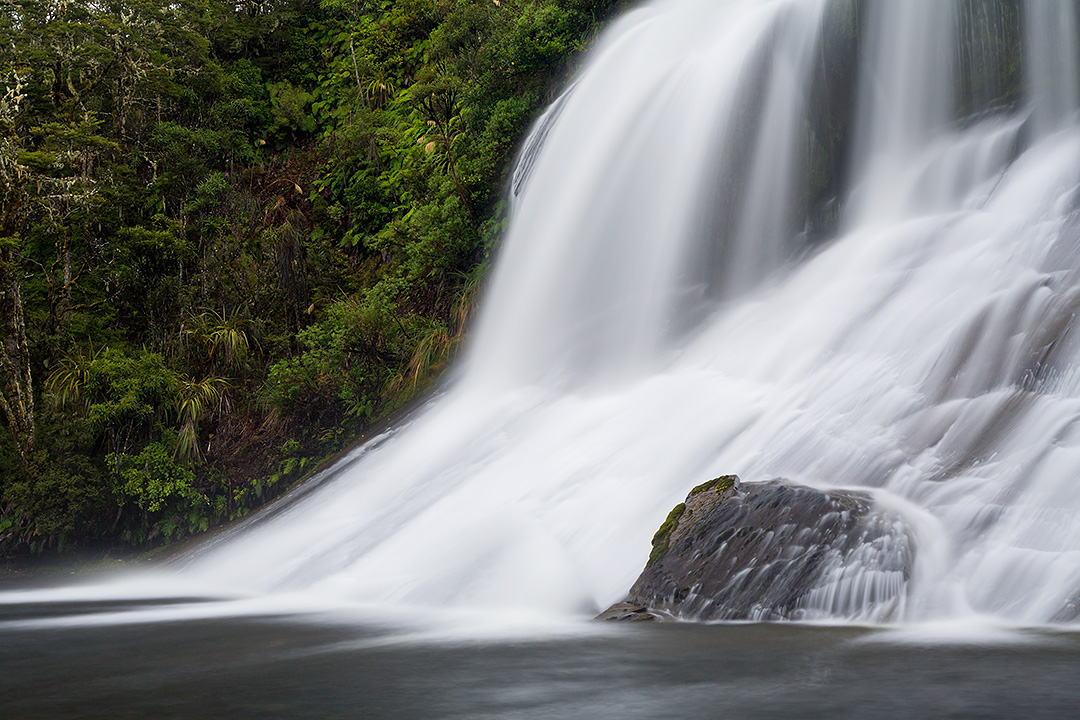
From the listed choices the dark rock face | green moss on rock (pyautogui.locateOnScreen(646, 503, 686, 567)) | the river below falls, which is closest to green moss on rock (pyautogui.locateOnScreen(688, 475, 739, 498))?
the dark rock face

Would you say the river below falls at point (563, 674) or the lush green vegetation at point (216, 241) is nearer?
the river below falls at point (563, 674)

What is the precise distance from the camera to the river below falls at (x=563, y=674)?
369 cm

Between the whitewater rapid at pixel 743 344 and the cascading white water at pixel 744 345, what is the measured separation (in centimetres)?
3

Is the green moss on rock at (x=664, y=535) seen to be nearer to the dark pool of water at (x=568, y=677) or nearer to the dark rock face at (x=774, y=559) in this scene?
the dark rock face at (x=774, y=559)

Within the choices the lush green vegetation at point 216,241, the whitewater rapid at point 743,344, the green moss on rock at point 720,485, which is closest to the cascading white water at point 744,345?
the whitewater rapid at point 743,344

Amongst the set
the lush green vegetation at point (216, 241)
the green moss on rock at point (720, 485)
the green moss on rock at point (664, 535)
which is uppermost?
the lush green vegetation at point (216, 241)

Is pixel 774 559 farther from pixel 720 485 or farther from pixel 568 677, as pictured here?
pixel 568 677

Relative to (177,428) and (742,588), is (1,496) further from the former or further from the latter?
(742,588)

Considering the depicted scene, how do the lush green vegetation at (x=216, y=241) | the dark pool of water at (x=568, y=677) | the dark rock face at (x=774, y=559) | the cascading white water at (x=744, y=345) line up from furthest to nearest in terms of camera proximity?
the lush green vegetation at (x=216, y=241) < the cascading white water at (x=744, y=345) < the dark rock face at (x=774, y=559) < the dark pool of water at (x=568, y=677)

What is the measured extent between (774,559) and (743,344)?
14.3 feet

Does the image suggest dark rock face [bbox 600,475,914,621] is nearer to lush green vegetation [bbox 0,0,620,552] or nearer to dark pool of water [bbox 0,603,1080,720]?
dark pool of water [bbox 0,603,1080,720]

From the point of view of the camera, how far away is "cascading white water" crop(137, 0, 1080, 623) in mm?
6336

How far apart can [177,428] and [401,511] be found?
23.3 feet

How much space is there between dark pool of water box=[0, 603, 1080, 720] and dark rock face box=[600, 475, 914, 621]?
1.21 feet
